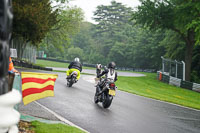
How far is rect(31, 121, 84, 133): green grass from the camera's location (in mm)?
6059

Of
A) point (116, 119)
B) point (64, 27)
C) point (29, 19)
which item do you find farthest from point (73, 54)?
point (116, 119)

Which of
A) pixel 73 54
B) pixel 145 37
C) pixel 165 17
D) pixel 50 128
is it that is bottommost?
pixel 50 128

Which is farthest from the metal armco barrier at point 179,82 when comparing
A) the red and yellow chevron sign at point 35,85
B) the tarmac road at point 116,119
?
the red and yellow chevron sign at point 35,85

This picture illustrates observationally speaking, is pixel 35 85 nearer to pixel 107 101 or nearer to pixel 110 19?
pixel 107 101

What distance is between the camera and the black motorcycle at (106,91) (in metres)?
9.93

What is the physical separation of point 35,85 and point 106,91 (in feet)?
20.9

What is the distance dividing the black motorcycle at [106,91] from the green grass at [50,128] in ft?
11.2

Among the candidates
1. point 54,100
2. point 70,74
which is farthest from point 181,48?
point 54,100

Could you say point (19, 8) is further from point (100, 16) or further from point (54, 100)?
point (100, 16)

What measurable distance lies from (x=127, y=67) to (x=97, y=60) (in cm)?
1339

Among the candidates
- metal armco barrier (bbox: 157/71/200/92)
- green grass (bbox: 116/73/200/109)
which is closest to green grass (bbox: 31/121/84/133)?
green grass (bbox: 116/73/200/109)

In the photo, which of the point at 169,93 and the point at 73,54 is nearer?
the point at 169,93

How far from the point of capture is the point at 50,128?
637 cm

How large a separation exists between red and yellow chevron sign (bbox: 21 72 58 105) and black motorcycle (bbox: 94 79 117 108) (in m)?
5.55
